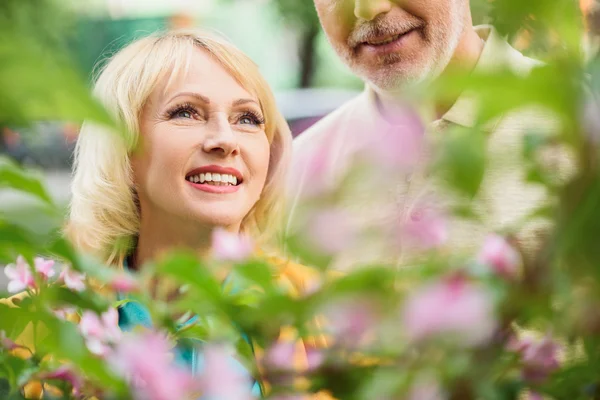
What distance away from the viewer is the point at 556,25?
327 millimetres

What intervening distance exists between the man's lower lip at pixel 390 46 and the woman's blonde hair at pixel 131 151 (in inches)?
7.6

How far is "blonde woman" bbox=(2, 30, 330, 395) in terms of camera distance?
51.0 inches

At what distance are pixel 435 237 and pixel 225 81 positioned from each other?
101 cm

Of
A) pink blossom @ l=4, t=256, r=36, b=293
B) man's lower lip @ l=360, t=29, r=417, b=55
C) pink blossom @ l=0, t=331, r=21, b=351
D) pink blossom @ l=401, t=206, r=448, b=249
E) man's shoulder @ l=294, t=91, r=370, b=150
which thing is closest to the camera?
pink blossom @ l=401, t=206, r=448, b=249

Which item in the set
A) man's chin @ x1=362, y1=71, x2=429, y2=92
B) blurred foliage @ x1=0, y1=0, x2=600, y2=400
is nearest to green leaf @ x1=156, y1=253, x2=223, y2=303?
blurred foliage @ x1=0, y1=0, x2=600, y2=400

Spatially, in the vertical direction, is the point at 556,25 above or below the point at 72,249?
above

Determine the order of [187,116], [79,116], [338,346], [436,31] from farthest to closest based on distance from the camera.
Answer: [436,31], [187,116], [338,346], [79,116]

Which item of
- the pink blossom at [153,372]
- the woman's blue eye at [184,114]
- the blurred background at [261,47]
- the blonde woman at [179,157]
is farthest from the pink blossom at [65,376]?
the blurred background at [261,47]

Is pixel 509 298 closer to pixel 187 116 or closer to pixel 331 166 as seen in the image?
pixel 331 166

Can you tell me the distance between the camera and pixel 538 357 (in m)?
0.42

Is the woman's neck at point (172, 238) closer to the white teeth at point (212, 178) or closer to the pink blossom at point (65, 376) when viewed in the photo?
the white teeth at point (212, 178)

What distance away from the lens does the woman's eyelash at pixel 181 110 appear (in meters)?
1.33

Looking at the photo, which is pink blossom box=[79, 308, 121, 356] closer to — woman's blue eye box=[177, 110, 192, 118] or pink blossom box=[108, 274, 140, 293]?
pink blossom box=[108, 274, 140, 293]

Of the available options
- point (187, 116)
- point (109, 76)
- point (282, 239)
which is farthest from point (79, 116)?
point (109, 76)
